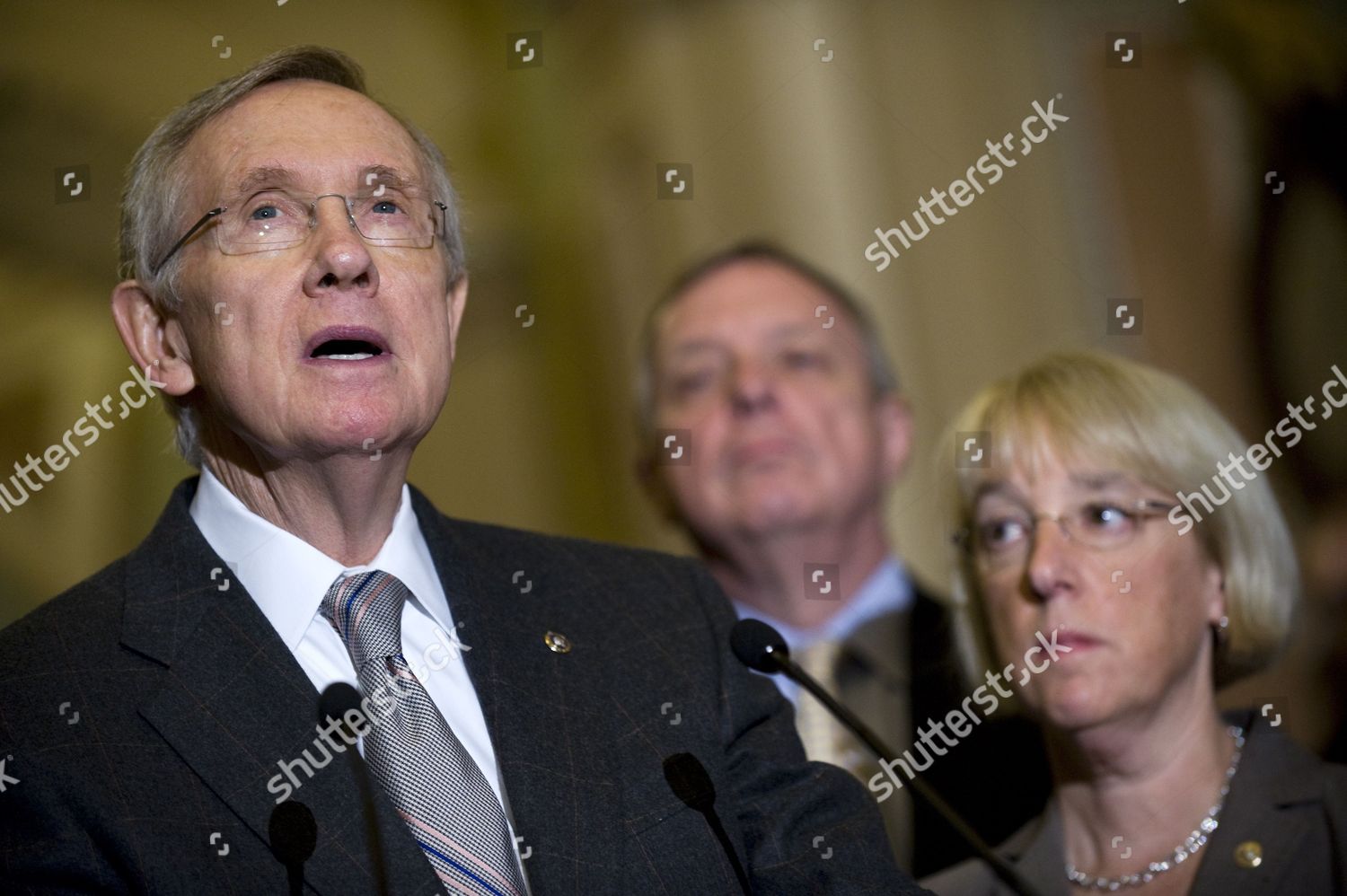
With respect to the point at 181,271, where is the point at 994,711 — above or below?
below

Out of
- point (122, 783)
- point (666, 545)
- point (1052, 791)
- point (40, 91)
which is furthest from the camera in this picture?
point (666, 545)

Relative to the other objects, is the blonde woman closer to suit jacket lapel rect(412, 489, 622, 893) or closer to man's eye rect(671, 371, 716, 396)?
suit jacket lapel rect(412, 489, 622, 893)

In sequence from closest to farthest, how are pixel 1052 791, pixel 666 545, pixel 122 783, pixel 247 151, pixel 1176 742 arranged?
1. pixel 122 783
2. pixel 247 151
3. pixel 1176 742
4. pixel 1052 791
5. pixel 666 545

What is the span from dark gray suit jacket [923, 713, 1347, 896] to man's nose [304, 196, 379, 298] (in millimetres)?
1188

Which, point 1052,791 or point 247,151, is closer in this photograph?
point 247,151

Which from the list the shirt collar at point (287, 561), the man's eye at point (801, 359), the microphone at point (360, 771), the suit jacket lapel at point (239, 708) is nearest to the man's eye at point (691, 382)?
A: the man's eye at point (801, 359)

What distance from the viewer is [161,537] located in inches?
58.7

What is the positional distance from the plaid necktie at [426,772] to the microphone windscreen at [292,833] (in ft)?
0.36

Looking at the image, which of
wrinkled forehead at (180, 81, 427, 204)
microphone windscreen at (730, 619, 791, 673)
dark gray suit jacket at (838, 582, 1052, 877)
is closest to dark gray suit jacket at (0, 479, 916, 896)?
microphone windscreen at (730, 619, 791, 673)

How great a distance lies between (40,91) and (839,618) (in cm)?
177

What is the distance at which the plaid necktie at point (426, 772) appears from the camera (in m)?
1.28

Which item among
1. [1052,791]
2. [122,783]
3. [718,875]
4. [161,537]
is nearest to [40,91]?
[161,537]

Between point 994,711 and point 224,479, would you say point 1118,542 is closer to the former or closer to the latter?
point 994,711

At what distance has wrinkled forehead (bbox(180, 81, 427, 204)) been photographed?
1.49 meters
